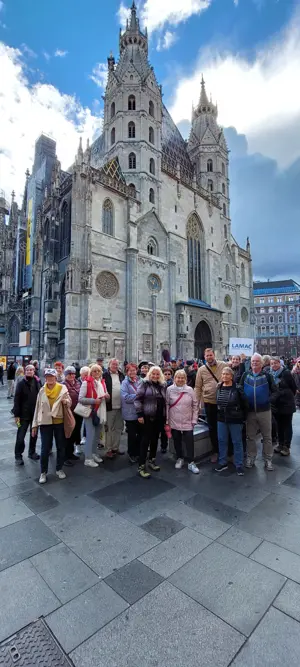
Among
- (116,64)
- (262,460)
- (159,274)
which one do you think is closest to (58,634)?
(262,460)

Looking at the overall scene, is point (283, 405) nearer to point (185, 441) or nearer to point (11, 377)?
point (185, 441)

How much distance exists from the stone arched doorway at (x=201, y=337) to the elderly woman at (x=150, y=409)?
2641 cm

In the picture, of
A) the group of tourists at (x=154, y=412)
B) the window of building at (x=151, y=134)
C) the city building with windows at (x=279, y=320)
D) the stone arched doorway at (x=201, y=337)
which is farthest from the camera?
the city building with windows at (x=279, y=320)

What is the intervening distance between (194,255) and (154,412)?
101 feet

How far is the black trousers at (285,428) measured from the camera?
6344 millimetres

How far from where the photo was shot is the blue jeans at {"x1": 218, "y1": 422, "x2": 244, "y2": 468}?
538 cm

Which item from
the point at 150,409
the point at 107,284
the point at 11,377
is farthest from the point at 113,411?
the point at 107,284

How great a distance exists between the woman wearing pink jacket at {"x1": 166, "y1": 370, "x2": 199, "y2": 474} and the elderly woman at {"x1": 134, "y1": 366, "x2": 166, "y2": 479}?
0.20 m

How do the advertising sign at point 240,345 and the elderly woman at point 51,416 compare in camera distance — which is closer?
the elderly woman at point 51,416

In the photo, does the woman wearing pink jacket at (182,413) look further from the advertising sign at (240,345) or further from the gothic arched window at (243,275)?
the gothic arched window at (243,275)

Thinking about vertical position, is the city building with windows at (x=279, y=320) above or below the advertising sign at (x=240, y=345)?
above

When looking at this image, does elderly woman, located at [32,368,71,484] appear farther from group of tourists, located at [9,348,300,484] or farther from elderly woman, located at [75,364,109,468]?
elderly woman, located at [75,364,109,468]

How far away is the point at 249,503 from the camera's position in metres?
4.16

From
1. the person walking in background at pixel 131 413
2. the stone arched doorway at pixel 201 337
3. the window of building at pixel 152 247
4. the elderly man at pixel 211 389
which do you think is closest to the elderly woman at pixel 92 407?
the person walking in background at pixel 131 413
